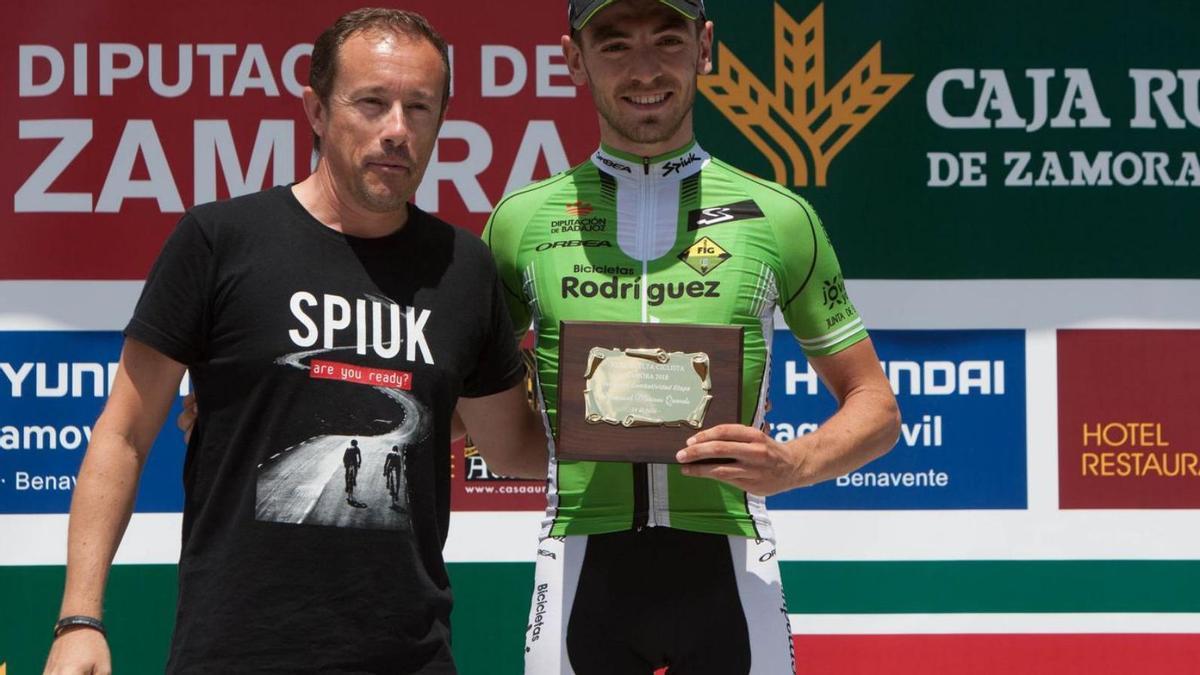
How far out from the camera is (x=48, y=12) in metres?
3.33

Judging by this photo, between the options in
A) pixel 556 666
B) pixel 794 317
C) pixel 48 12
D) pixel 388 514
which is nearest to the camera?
pixel 388 514

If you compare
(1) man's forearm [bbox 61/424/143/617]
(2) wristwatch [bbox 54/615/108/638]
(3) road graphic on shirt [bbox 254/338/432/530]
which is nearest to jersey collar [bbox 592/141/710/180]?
(3) road graphic on shirt [bbox 254/338/432/530]

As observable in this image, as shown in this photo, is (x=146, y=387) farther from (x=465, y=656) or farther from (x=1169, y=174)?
(x=1169, y=174)

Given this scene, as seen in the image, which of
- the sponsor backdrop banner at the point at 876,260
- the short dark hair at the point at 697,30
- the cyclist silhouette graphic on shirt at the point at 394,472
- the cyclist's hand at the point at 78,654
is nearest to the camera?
the cyclist's hand at the point at 78,654

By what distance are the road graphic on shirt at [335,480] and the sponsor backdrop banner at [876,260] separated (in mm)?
1625

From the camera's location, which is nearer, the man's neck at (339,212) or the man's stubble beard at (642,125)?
the man's neck at (339,212)

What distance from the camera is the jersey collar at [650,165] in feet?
7.22

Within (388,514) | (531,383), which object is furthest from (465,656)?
(388,514)

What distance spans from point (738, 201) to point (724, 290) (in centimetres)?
18

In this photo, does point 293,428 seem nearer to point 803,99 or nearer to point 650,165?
point 650,165

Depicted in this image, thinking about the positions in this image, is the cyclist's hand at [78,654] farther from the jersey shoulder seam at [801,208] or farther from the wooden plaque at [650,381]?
the jersey shoulder seam at [801,208]

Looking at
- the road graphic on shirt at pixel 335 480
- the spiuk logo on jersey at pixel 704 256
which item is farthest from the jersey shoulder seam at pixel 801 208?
the road graphic on shirt at pixel 335 480

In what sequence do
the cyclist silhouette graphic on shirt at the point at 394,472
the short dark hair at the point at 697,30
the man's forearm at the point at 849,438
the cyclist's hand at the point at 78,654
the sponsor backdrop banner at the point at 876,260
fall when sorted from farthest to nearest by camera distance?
the sponsor backdrop banner at the point at 876,260, the short dark hair at the point at 697,30, the man's forearm at the point at 849,438, the cyclist silhouette graphic on shirt at the point at 394,472, the cyclist's hand at the point at 78,654

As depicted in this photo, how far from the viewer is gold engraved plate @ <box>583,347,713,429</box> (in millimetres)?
1894
